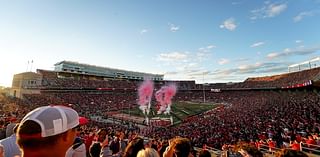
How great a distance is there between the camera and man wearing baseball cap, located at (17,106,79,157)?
1.58 meters

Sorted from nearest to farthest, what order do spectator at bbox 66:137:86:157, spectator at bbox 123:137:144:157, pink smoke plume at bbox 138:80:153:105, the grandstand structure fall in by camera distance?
spectator at bbox 66:137:86:157, spectator at bbox 123:137:144:157, pink smoke plume at bbox 138:80:153:105, the grandstand structure

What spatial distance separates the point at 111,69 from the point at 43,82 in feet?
127

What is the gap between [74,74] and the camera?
9069cm

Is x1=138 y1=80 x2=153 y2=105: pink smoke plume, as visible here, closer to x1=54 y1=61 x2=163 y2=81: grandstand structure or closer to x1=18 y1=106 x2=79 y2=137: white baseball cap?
x1=54 y1=61 x2=163 y2=81: grandstand structure

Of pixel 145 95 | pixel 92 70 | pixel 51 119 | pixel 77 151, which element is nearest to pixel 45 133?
pixel 51 119

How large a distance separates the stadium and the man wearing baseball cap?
11982 millimetres

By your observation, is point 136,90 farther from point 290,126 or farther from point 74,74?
point 290,126

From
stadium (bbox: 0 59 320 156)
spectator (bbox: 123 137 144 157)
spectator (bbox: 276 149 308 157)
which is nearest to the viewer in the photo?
spectator (bbox: 276 149 308 157)

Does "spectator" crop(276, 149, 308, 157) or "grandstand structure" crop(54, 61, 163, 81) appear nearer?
"spectator" crop(276, 149, 308, 157)

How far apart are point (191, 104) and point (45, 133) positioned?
198 ft

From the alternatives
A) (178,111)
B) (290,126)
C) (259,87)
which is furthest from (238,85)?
(290,126)

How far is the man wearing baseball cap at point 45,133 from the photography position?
1.58 m

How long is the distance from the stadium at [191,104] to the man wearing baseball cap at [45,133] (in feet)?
39.3

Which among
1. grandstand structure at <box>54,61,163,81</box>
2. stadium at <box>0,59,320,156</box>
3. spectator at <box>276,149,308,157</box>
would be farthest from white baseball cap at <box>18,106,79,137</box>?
grandstand structure at <box>54,61,163,81</box>
